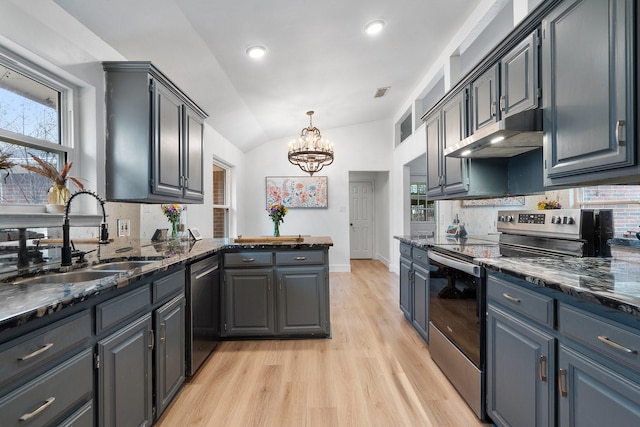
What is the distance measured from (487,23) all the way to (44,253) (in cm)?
388

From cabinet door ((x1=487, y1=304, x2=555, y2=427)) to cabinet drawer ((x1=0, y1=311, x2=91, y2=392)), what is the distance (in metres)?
1.78

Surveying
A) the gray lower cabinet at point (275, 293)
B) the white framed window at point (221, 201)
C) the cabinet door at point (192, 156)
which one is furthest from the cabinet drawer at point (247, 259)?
the white framed window at point (221, 201)

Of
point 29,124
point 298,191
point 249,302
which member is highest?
point 29,124

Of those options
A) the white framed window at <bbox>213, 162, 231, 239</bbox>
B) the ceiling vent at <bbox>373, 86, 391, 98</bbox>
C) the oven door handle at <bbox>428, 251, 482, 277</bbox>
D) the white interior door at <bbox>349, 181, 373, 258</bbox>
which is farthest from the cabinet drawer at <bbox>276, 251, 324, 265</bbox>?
the white interior door at <bbox>349, 181, 373, 258</bbox>

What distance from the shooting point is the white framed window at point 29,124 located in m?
1.67

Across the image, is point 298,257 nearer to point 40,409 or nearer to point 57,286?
point 57,286

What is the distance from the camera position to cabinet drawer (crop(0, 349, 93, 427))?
0.84 meters

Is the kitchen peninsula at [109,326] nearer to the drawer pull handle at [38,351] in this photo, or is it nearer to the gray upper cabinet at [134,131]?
the drawer pull handle at [38,351]

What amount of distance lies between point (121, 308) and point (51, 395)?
0.40 meters

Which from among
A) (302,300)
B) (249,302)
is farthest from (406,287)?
(249,302)

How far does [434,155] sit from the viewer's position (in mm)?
3188

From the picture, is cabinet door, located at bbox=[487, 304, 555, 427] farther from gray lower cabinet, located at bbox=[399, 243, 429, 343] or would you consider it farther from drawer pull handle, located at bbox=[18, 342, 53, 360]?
drawer pull handle, located at bbox=[18, 342, 53, 360]

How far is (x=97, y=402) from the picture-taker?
1174 mm

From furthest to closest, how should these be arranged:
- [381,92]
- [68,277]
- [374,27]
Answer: [381,92] < [374,27] < [68,277]
